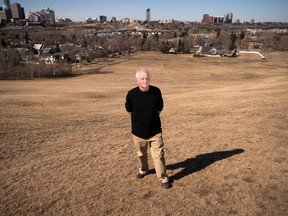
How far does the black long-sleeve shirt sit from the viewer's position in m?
5.22

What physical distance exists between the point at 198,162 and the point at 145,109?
2770mm

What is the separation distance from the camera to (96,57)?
3546 inches

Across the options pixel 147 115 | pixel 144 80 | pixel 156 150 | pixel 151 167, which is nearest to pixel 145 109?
pixel 147 115

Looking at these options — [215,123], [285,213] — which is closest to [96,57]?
[215,123]

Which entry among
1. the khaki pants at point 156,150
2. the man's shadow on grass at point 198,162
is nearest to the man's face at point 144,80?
the khaki pants at point 156,150

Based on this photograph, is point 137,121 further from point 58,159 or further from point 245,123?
point 245,123

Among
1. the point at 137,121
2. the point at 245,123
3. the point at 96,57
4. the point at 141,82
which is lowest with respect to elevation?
the point at 96,57

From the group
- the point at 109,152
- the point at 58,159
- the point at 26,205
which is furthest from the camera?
the point at 109,152

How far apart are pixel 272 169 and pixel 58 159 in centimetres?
585

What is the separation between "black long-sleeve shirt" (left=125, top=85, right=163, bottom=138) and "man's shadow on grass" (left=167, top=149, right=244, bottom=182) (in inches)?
62.4

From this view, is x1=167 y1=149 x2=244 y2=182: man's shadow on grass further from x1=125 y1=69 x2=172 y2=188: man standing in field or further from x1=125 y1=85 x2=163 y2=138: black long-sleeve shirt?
x1=125 y1=85 x2=163 y2=138: black long-sleeve shirt

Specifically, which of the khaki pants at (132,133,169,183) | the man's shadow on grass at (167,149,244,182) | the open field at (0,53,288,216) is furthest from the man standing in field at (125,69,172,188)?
the man's shadow on grass at (167,149,244,182)

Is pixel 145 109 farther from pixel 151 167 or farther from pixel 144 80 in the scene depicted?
pixel 151 167

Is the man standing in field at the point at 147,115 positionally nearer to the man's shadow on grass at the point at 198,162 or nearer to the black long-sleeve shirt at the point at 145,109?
the black long-sleeve shirt at the point at 145,109
